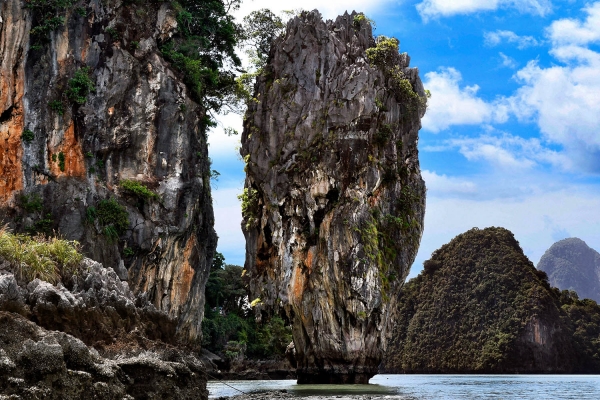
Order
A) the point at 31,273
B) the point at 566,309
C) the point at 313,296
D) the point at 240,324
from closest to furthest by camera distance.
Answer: the point at 31,273 → the point at 313,296 → the point at 240,324 → the point at 566,309

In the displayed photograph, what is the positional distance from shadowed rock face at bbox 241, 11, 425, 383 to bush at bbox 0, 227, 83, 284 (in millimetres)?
23190

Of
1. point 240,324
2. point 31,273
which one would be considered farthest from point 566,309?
point 31,273

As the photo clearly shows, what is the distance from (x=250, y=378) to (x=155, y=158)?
26.5 meters

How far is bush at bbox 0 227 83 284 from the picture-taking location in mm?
11289

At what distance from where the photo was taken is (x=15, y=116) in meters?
24.4

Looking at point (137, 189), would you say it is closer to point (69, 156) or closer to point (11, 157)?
point (69, 156)

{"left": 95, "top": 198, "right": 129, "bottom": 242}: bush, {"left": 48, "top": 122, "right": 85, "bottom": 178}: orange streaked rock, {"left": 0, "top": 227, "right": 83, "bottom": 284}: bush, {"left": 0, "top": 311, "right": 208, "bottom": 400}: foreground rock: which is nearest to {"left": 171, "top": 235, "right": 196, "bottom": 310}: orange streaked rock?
{"left": 95, "top": 198, "right": 129, "bottom": 242}: bush

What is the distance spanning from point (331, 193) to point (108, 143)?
14.0m

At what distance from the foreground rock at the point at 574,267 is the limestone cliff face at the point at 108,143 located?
175 m

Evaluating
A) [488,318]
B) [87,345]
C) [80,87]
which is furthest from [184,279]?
[488,318]

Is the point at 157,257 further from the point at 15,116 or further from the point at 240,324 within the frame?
the point at 240,324

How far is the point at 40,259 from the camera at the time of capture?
1176cm

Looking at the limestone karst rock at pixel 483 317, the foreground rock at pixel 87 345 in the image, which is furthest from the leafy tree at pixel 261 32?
the limestone karst rock at pixel 483 317

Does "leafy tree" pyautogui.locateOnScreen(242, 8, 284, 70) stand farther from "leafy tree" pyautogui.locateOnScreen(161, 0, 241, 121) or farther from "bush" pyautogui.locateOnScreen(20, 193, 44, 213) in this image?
"bush" pyautogui.locateOnScreen(20, 193, 44, 213)
